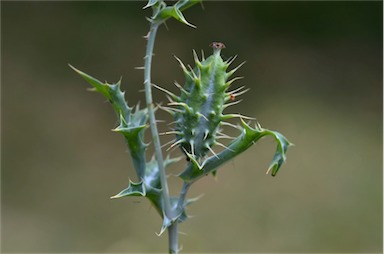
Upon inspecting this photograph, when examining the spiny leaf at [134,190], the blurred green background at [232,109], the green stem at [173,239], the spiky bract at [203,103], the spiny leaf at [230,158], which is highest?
the blurred green background at [232,109]

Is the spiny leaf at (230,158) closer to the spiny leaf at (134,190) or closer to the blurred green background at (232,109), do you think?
the spiny leaf at (134,190)

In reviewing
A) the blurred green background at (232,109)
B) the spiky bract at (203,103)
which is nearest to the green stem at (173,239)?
the spiky bract at (203,103)

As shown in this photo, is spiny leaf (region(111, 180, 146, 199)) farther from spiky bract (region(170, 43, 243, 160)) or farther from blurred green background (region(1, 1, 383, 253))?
blurred green background (region(1, 1, 383, 253))

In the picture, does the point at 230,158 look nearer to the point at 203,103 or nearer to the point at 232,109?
the point at 203,103

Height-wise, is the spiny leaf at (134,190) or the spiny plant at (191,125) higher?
the spiny plant at (191,125)

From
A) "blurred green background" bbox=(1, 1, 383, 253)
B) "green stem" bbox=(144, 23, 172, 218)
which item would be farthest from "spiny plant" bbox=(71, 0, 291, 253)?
"blurred green background" bbox=(1, 1, 383, 253)

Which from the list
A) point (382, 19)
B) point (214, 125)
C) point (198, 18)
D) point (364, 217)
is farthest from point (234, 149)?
point (382, 19)

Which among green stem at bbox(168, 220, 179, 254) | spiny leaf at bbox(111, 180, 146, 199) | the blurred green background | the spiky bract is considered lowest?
green stem at bbox(168, 220, 179, 254)

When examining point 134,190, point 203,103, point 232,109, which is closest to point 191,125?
point 203,103

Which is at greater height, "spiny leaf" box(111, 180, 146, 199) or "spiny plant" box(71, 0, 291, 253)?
"spiny plant" box(71, 0, 291, 253)
